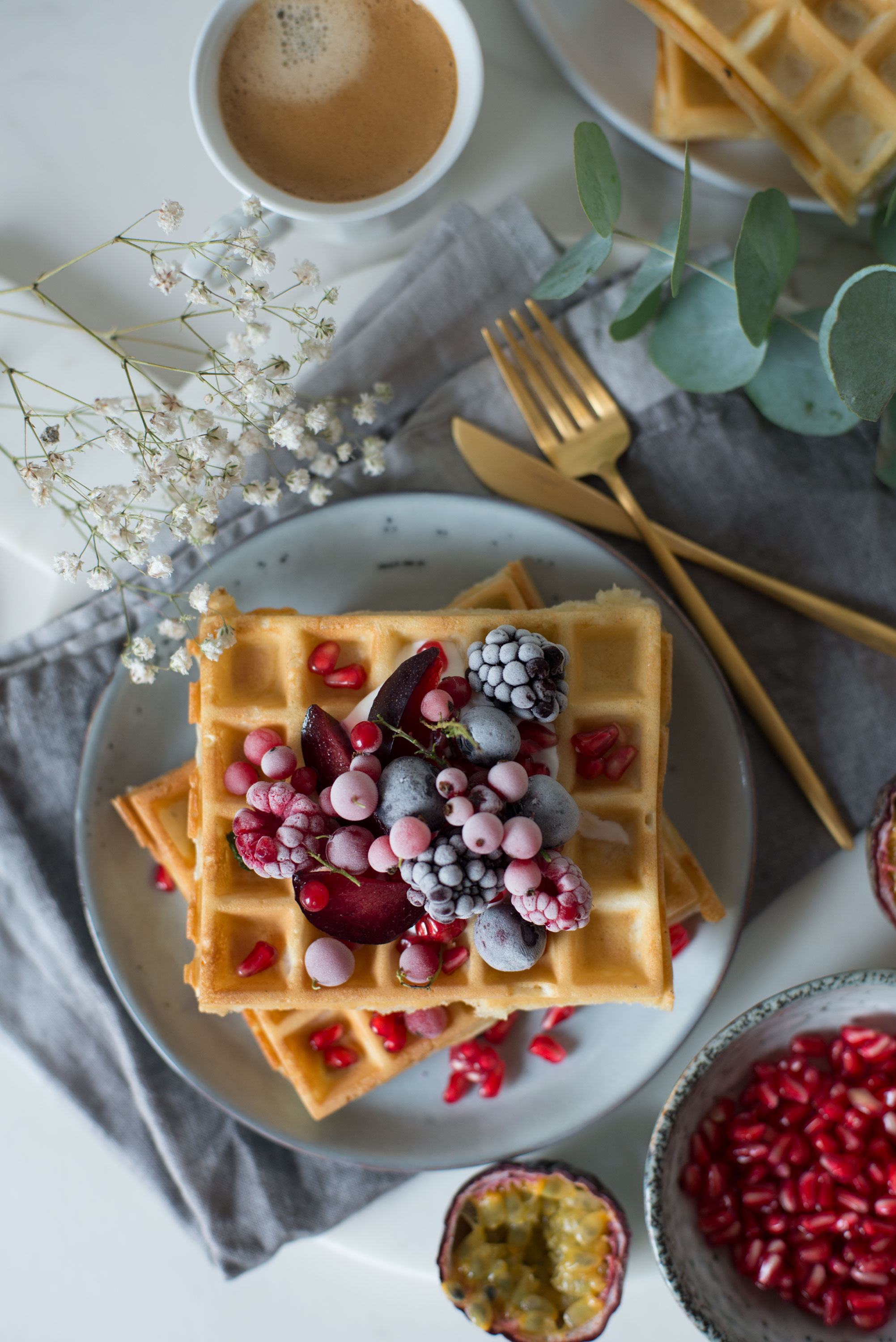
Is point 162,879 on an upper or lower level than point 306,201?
lower

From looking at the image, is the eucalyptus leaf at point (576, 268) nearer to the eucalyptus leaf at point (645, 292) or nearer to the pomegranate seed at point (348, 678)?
the eucalyptus leaf at point (645, 292)

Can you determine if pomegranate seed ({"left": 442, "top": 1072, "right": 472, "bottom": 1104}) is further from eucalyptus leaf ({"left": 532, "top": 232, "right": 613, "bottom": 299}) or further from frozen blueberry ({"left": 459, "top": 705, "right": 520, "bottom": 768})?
eucalyptus leaf ({"left": 532, "top": 232, "right": 613, "bottom": 299})

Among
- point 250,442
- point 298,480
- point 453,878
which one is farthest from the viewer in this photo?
point 298,480

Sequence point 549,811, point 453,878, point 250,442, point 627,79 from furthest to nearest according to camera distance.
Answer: point 627,79, point 250,442, point 549,811, point 453,878

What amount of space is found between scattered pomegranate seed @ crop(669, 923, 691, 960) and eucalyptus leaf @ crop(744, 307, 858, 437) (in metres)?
1.25

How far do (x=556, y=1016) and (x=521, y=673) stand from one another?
103cm

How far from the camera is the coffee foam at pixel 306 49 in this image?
2.13 meters

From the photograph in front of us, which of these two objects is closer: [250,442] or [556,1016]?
[250,442]

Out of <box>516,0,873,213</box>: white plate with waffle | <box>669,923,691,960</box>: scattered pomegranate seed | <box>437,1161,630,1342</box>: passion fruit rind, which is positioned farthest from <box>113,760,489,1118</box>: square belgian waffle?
<box>516,0,873,213</box>: white plate with waffle

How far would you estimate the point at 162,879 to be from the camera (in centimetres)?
229

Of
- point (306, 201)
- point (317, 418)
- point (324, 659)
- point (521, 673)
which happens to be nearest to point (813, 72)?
Answer: point (306, 201)

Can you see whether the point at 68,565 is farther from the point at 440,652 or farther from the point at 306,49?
the point at 306,49

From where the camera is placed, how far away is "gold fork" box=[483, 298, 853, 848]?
90.1 inches

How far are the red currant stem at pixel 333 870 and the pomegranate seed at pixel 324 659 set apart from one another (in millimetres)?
431
